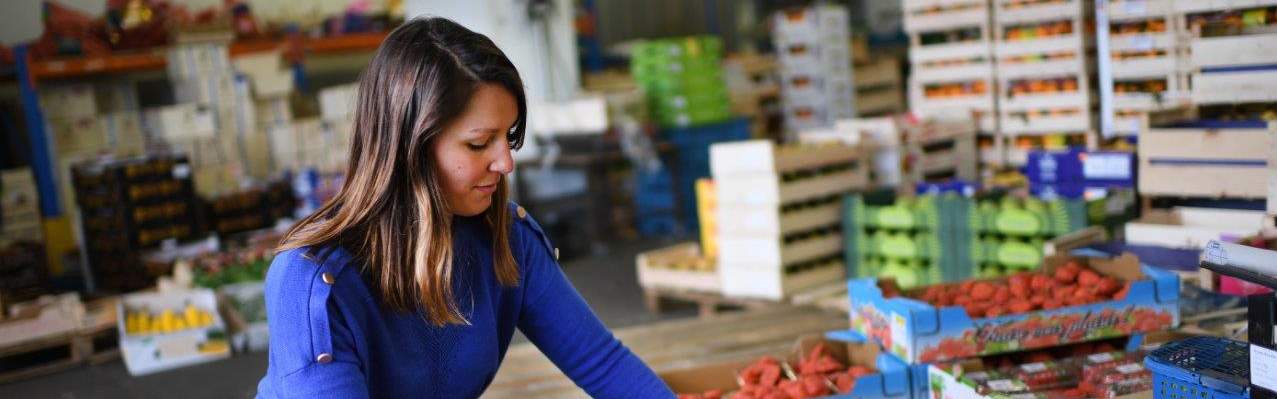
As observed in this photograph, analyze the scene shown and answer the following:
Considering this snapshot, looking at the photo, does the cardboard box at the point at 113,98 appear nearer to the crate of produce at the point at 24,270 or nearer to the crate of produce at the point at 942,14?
the crate of produce at the point at 24,270

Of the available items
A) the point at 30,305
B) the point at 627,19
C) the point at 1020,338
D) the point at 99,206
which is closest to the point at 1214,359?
Result: the point at 1020,338

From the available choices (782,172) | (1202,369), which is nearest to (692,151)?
(782,172)

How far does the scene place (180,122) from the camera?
9727mm

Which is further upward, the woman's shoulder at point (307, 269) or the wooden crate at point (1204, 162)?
the woman's shoulder at point (307, 269)

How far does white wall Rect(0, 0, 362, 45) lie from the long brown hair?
33.1 ft

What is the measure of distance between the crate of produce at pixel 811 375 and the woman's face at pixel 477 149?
5.03ft

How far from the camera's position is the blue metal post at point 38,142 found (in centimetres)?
920

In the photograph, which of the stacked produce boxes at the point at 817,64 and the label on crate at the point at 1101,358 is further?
the stacked produce boxes at the point at 817,64

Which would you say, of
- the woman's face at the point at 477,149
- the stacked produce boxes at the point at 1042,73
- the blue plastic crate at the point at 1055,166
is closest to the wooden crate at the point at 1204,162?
the blue plastic crate at the point at 1055,166

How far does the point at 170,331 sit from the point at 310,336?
205 inches

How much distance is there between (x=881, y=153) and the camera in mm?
6496

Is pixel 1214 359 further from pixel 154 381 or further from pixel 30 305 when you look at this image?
pixel 30 305

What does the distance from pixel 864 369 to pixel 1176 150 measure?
2.02 m

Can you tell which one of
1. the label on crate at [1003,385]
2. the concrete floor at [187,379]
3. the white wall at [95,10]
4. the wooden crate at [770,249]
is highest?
the white wall at [95,10]
